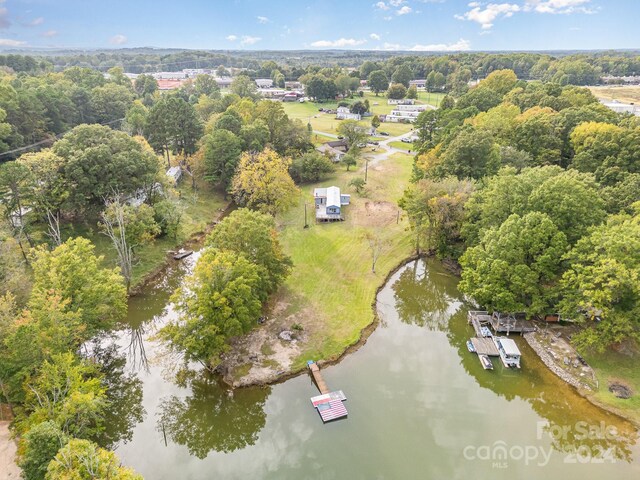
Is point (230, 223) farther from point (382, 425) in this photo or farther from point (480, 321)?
point (480, 321)

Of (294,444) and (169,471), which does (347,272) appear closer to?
(294,444)

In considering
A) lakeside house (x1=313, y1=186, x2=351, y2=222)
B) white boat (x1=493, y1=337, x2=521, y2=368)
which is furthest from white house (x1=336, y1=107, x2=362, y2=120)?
white boat (x1=493, y1=337, x2=521, y2=368)

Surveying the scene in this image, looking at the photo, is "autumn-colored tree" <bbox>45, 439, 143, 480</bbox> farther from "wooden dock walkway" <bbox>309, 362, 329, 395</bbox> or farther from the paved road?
the paved road

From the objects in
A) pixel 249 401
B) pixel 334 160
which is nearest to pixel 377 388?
pixel 249 401

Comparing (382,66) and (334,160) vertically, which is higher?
(382,66)

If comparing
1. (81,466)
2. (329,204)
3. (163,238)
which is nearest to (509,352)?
(81,466)
